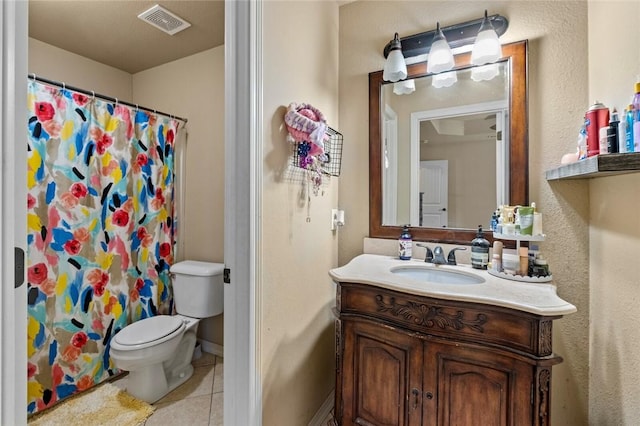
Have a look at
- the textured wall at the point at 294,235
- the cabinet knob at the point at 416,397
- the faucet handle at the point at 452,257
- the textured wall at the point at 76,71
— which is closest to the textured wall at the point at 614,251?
the faucet handle at the point at 452,257

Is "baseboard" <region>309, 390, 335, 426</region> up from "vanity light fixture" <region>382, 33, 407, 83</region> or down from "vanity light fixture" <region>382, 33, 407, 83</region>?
down

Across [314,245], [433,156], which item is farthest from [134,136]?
[433,156]

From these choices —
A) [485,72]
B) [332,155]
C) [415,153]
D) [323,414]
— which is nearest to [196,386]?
[323,414]

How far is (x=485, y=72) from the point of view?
5.01 feet

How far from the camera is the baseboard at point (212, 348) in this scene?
7.82ft

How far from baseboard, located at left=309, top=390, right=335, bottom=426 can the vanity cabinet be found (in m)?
0.37

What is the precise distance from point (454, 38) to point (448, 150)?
0.59m

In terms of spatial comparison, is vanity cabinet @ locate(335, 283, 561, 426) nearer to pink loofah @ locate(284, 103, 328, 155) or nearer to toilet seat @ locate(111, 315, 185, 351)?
pink loofah @ locate(284, 103, 328, 155)

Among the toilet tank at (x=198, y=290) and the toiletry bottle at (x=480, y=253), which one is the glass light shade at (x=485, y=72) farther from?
the toilet tank at (x=198, y=290)

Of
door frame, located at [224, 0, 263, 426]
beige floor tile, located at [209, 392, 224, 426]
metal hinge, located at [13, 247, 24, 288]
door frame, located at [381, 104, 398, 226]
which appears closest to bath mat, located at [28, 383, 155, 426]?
beige floor tile, located at [209, 392, 224, 426]

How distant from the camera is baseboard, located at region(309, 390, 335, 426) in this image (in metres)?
1.61

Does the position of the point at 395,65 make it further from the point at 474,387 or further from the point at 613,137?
the point at 474,387

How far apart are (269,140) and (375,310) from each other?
854 mm

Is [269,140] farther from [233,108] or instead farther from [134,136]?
[134,136]
